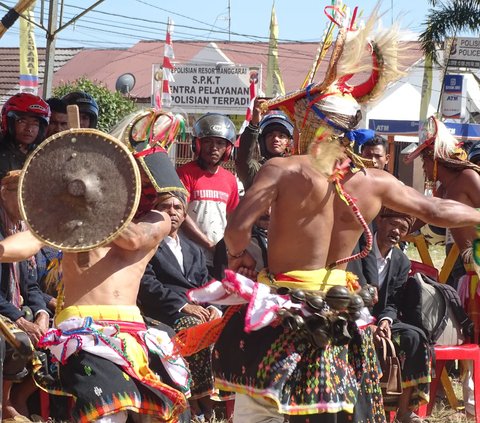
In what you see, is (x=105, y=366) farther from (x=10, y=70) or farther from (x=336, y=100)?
(x=10, y=70)

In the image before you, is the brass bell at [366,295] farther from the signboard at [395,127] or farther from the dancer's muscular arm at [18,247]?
the signboard at [395,127]

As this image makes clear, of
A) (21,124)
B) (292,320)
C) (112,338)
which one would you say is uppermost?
(21,124)

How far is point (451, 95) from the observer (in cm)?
2097

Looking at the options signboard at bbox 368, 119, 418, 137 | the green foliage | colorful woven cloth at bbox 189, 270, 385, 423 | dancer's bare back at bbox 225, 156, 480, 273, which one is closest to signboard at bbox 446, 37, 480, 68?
signboard at bbox 368, 119, 418, 137

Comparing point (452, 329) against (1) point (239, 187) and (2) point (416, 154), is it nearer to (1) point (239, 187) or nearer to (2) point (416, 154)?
(2) point (416, 154)

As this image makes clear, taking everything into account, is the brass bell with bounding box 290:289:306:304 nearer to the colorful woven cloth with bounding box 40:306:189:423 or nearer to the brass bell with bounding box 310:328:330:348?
the brass bell with bounding box 310:328:330:348

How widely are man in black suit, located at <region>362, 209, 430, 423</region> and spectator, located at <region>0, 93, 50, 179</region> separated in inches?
101

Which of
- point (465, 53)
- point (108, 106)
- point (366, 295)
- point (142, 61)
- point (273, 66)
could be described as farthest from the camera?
point (142, 61)

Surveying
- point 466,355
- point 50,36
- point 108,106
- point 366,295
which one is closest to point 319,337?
point 366,295

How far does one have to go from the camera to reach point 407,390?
7105mm

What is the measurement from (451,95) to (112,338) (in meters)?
17.4

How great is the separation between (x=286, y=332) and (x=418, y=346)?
8.98 feet

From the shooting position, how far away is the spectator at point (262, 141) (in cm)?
765

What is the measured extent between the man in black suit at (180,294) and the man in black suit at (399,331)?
1.22 m
